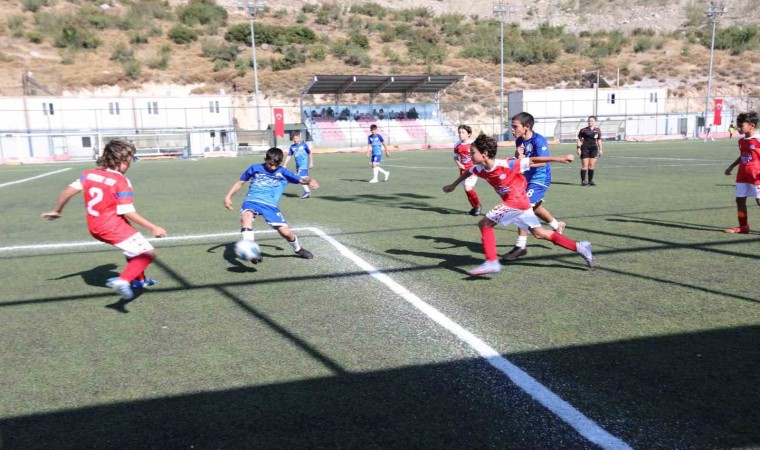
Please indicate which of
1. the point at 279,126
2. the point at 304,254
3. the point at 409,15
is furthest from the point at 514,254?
the point at 409,15

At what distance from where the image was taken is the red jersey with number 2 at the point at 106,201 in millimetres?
5500

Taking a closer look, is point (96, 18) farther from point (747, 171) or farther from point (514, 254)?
point (747, 171)

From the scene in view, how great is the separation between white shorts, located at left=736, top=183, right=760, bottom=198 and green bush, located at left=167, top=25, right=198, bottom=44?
243 ft

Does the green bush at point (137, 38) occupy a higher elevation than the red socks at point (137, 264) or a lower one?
higher

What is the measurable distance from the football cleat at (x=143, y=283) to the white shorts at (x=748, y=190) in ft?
26.2

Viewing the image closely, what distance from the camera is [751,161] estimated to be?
8.36 meters

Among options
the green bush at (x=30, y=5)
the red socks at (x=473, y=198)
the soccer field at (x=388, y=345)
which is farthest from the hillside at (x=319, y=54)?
the soccer field at (x=388, y=345)

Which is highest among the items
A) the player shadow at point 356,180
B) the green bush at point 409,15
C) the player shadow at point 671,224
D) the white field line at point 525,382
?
the green bush at point 409,15

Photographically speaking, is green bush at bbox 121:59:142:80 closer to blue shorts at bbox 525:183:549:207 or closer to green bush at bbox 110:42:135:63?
green bush at bbox 110:42:135:63

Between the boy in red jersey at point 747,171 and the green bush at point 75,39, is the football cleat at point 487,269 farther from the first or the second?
the green bush at point 75,39

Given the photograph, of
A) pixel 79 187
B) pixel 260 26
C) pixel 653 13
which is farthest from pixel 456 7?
pixel 79 187

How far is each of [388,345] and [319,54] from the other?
70414 mm

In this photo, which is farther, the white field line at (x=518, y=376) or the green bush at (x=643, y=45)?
the green bush at (x=643, y=45)

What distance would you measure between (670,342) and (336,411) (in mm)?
2528
